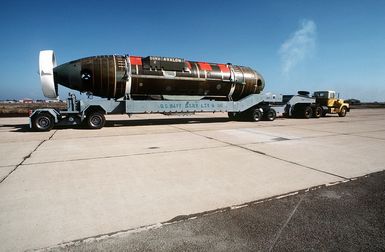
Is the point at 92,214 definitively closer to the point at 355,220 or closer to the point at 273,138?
the point at 355,220

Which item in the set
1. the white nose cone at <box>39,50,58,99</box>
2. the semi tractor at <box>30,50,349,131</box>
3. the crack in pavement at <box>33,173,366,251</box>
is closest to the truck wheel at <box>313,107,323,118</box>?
the semi tractor at <box>30,50,349,131</box>

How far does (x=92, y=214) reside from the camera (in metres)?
3.89

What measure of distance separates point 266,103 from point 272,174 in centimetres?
1425

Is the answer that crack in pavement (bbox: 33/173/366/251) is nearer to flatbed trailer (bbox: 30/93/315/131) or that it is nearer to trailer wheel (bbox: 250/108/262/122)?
flatbed trailer (bbox: 30/93/315/131)

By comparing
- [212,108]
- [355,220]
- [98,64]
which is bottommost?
[355,220]

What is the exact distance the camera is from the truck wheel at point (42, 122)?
492 inches

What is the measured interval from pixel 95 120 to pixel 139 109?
2.33m

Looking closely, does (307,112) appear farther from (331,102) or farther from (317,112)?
(331,102)

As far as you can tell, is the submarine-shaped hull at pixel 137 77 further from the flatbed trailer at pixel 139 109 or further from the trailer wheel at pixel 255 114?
the trailer wheel at pixel 255 114

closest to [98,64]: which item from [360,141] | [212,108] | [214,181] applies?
[212,108]

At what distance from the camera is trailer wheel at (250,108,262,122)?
1862 centimetres

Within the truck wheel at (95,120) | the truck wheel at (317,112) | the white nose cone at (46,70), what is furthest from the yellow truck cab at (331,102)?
the white nose cone at (46,70)

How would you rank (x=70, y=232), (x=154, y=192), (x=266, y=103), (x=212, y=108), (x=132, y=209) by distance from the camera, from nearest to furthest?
(x=70, y=232) → (x=132, y=209) → (x=154, y=192) → (x=212, y=108) → (x=266, y=103)

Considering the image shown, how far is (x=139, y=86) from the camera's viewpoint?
46.9 feet
